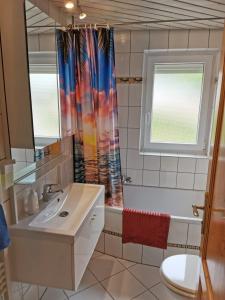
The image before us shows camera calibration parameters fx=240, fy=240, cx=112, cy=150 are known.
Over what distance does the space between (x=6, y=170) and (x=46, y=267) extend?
618mm

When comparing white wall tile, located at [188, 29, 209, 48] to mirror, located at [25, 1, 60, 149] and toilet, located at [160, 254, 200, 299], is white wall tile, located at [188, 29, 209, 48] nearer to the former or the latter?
mirror, located at [25, 1, 60, 149]

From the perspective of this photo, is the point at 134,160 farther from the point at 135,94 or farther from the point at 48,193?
the point at 48,193

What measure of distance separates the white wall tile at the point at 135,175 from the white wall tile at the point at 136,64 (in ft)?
3.69

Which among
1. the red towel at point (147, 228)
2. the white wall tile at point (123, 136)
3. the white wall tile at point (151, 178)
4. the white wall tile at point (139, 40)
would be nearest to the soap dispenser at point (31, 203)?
the red towel at point (147, 228)

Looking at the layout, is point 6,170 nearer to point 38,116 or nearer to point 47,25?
point 38,116

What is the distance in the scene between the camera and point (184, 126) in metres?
2.82

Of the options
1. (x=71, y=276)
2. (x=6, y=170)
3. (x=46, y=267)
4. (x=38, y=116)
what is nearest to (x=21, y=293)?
(x=46, y=267)

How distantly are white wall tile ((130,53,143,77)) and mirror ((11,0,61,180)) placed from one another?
101 cm

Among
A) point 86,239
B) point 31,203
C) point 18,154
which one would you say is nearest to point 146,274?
point 86,239

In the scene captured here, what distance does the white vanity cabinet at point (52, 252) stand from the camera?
1.34 m

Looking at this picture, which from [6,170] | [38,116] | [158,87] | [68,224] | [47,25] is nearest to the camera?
[6,170]

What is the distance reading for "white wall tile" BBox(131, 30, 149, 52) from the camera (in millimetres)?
2561

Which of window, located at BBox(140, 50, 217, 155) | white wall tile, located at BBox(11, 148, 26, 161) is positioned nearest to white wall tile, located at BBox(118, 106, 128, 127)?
window, located at BBox(140, 50, 217, 155)

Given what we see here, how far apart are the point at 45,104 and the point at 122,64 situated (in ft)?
4.33
